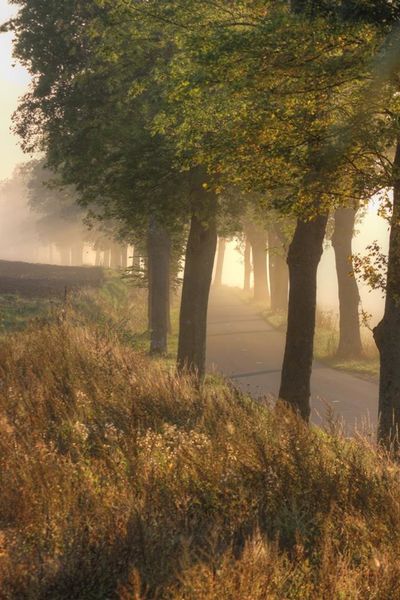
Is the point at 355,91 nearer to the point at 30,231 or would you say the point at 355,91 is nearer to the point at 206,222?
the point at 206,222

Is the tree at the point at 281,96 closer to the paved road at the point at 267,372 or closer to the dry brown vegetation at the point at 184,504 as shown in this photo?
the paved road at the point at 267,372

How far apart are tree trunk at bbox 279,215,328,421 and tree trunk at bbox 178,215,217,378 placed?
5.03 meters

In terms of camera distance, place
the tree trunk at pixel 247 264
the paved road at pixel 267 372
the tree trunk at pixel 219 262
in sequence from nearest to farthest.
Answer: the paved road at pixel 267 372
the tree trunk at pixel 247 264
the tree trunk at pixel 219 262

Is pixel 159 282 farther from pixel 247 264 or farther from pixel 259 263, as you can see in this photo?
pixel 247 264

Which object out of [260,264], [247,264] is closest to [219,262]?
[247,264]

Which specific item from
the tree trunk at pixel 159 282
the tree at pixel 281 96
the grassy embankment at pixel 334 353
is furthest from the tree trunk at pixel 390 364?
the tree trunk at pixel 159 282

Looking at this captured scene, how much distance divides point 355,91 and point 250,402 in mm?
4130

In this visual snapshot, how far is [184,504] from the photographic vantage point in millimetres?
6574

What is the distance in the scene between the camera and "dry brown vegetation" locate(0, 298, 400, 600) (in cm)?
513

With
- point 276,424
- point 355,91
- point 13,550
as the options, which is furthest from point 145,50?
point 13,550

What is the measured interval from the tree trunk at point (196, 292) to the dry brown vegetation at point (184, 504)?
8.54m

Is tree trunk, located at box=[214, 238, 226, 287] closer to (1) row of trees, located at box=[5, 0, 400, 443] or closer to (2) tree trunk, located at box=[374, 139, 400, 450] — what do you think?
(1) row of trees, located at box=[5, 0, 400, 443]

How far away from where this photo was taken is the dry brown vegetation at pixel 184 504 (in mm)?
5129

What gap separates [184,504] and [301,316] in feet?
26.8
